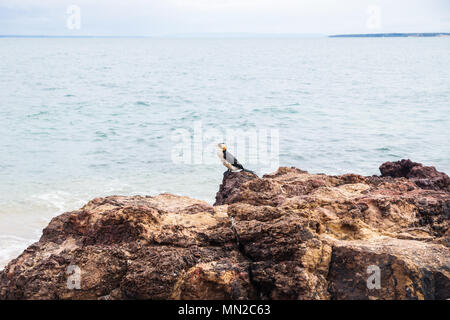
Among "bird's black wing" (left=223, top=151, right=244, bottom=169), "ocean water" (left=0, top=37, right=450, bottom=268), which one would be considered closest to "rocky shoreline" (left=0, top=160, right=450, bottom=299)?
"bird's black wing" (left=223, top=151, right=244, bottom=169)

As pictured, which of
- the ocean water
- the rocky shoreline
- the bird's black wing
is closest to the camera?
the rocky shoreline

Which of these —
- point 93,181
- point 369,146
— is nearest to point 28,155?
point 93,181

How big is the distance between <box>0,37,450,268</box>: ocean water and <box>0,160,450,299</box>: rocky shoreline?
3565 mm

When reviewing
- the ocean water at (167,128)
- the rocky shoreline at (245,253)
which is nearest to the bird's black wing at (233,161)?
the rocky shoreline at (245,253)

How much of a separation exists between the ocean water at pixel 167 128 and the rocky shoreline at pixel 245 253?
11.7 ft

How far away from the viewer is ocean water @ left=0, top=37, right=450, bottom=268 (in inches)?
420

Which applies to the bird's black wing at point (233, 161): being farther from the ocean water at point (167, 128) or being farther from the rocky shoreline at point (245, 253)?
the ocean water at point (167, 128)

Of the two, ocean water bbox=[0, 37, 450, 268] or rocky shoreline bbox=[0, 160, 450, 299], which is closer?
Answer: rocky shoreline bbox=[0, 160, 450, 299]

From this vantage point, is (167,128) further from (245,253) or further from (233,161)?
(245,253)

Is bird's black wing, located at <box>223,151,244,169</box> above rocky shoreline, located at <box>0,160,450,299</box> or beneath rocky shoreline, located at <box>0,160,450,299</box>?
above

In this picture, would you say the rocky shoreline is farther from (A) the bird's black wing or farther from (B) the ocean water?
(B) the ocean water

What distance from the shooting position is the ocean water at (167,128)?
10656 mm
